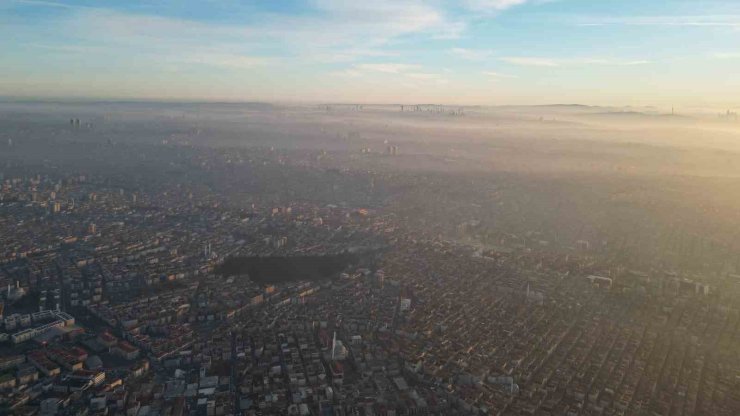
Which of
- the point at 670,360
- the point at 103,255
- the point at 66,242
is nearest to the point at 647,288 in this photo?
the point at 670,360

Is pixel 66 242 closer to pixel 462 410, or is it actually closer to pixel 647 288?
pixel 462 410

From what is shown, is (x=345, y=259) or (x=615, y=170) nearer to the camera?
(x=345, y=259)

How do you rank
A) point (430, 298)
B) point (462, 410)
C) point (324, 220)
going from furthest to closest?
point (324, 220) → point (430, 298) → point (462, 410)

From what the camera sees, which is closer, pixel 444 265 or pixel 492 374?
pixel 492 374

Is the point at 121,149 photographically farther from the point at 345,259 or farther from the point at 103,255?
the point at 345,259

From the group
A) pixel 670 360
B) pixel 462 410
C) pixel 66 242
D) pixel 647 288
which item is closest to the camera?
pixel 462 410

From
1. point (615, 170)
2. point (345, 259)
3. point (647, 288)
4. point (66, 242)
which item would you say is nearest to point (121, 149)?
point (66, 242)
